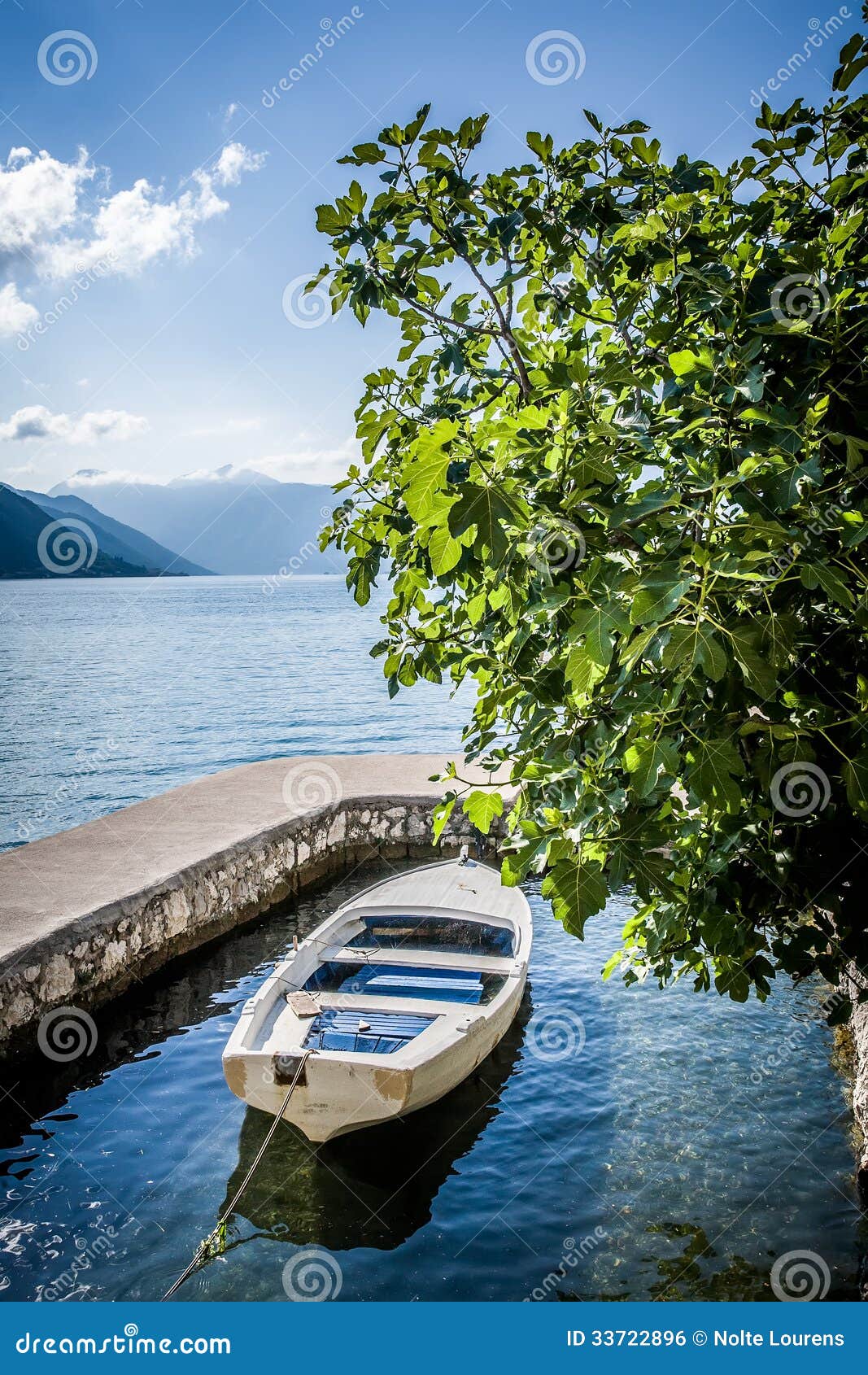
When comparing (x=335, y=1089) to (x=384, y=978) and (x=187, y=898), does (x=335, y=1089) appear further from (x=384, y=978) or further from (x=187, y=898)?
(x=187, y=898)

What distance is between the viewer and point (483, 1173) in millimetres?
6812

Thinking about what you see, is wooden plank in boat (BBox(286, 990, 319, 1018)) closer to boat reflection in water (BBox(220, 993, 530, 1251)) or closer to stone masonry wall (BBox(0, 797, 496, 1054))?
boat reflection in water (BBox(220, 993, 530, 1251))

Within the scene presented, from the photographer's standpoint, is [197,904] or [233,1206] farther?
[197,904]

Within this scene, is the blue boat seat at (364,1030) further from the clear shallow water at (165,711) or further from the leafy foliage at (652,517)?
the clear shallow water at (165,711)

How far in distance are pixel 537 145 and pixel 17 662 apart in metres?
57.4

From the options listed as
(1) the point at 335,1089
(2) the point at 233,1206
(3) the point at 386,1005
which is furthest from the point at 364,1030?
(2) the point at 233,1206

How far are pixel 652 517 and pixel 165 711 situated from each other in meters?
38.6

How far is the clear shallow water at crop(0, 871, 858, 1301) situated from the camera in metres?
5.73

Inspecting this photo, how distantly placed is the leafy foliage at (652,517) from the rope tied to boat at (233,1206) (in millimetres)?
3863

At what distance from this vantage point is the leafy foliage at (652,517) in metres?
1.94

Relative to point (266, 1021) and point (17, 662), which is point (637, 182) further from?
point (17, 662)

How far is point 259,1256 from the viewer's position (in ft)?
19.4

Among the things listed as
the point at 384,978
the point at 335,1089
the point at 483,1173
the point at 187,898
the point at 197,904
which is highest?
the point at 187,898

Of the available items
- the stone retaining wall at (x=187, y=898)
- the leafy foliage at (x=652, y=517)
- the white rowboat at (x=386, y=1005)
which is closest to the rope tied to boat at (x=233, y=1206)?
the white rowboat at (x=386, y=1005)
